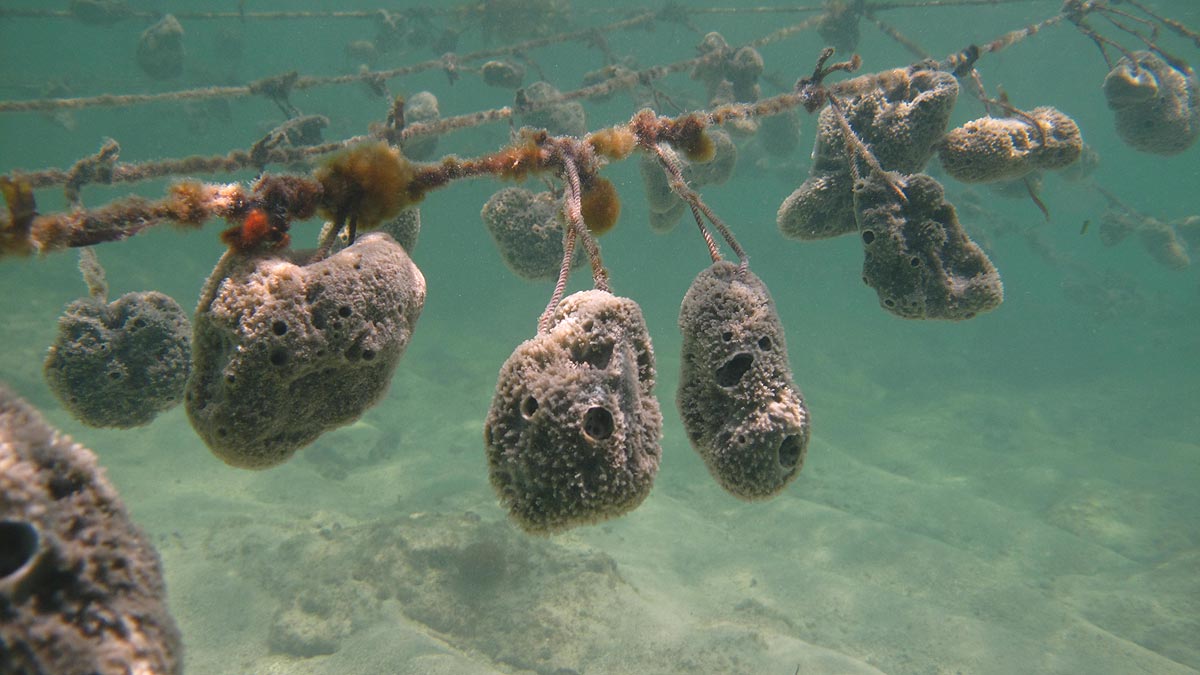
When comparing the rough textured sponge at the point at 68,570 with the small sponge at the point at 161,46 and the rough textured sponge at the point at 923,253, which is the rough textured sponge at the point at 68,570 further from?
the small sponge at the point at 161,46

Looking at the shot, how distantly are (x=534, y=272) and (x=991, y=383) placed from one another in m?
28.2

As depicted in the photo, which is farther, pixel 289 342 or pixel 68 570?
pixel 289 342

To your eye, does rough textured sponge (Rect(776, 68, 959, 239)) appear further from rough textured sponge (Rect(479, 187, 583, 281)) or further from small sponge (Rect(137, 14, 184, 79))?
small sponge (Rect(137, 14, 184, 79))

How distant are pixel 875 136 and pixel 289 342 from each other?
405 centimetres

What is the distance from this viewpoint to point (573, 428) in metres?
1.61

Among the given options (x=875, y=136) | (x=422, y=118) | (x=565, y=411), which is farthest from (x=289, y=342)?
(x=422, y=118)

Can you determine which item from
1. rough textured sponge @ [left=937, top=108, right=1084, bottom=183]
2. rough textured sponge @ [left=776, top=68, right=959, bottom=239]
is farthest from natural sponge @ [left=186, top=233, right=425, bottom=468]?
rough textured sponge @ [left=937, top=108, right=1084, bottom=183]

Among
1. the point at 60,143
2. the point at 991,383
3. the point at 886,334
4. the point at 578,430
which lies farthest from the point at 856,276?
the point at 60,143

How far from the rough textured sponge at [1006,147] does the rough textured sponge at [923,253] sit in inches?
38.7

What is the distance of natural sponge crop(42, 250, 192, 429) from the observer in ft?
11.2

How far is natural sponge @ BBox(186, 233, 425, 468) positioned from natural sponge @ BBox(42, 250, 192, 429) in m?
1.86

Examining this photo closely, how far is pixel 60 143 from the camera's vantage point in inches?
1282

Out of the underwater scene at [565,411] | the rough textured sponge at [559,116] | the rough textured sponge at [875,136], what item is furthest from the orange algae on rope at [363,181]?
the rough textured sponge at [559,116]

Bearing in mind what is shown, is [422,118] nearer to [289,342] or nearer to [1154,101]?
[289,342]
